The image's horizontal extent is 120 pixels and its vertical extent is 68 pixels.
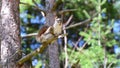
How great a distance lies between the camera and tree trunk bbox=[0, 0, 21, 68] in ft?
12.7

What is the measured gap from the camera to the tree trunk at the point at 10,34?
3871 mm

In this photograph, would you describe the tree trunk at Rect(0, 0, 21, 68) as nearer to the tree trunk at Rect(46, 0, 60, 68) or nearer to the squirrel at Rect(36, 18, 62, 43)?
the squirrel at Rect(36, 18, 62, 43)

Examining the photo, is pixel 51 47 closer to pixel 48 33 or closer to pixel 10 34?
pixel 10 34

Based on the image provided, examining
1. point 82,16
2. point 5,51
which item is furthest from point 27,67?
point 82,16

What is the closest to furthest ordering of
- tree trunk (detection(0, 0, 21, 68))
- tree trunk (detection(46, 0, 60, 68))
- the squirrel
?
1. the squirrel
2. tree trunk (detection(0, 0, 21, 68))
3. tree trunk (detection(46, 0, 60, 68))

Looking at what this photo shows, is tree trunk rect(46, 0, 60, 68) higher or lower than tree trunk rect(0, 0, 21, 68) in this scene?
lower

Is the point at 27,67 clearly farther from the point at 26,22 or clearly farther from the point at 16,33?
the point at 26,22

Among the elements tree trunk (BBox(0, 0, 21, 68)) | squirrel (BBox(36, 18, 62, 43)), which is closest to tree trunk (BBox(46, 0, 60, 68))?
tree trunk (BBox(0, 0, 21, 68))

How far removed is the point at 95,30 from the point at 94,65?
999 mm

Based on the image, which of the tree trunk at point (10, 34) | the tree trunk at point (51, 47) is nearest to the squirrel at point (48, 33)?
the tree trunk at point (10, 34)

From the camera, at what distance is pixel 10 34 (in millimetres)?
4020

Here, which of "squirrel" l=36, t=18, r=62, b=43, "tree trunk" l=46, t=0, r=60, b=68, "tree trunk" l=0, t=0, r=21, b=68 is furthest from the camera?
"tree trunk" l=46, t=0, r=60, b=68

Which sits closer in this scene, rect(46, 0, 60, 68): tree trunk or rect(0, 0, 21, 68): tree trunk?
rect(0, 0, 21, 68): tree trunk

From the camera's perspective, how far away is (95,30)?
9297 millimetres
